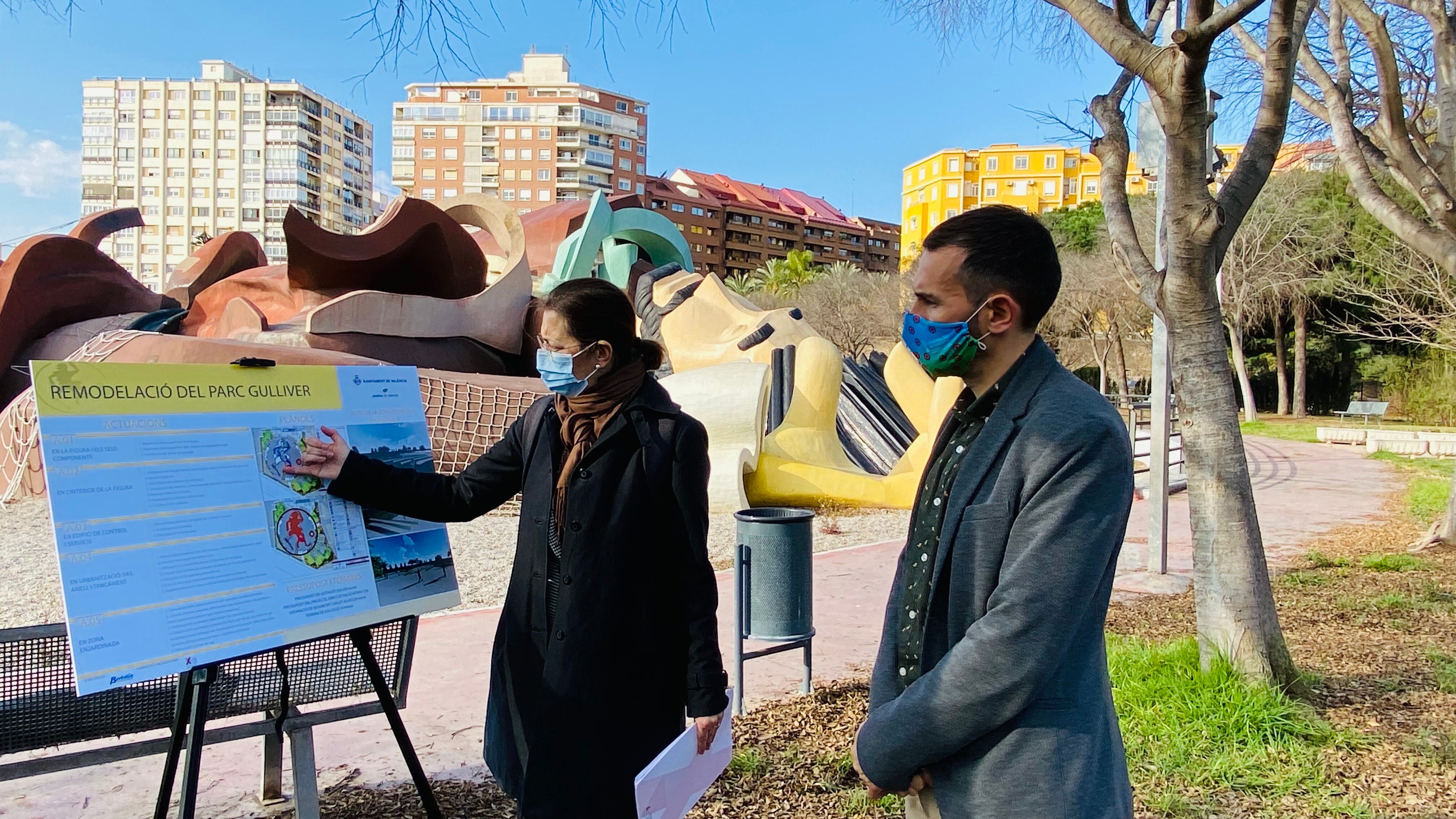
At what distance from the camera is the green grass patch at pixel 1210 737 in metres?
3.43

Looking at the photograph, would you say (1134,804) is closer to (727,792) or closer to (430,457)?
(727,792)

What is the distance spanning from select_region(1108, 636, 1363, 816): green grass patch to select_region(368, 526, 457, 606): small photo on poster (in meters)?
2.44

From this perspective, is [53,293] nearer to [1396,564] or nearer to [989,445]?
[989,445]

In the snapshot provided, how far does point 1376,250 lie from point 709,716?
1125 inches

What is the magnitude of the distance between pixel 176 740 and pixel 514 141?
89.6 meters

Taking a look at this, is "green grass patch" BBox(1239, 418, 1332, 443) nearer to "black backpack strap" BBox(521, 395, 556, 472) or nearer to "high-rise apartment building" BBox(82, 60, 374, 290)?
"black backpack strap" BBox(521, 395, 556, 472)

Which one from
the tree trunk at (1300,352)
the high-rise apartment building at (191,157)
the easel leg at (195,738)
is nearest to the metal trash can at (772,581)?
the easel leg at (195,738)

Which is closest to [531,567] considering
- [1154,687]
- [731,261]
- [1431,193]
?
[1154,687]

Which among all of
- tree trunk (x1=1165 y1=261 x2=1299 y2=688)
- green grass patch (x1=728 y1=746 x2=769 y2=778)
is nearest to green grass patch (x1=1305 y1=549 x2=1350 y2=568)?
tree trunk (x1=1165 y1=261 x2=1299 y2=688)

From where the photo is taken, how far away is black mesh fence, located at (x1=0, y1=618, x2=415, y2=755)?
2.77m

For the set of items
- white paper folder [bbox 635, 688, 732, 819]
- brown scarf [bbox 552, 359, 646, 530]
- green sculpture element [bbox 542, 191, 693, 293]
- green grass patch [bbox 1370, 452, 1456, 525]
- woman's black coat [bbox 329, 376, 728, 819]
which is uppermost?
green sculpture element [bbox 542, 191, 693, 293]

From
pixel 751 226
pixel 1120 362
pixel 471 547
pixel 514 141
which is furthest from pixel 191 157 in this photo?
pixel 471 547

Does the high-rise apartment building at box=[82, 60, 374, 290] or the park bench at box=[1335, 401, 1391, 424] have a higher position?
the high-rise apartment building at box=[82, 60, 374, 290]

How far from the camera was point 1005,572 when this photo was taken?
1653 millimetres
